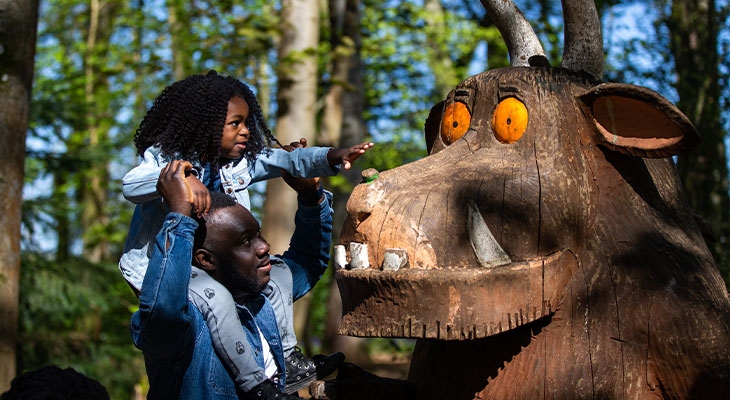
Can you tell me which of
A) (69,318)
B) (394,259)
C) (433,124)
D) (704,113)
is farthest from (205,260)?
(69,318)

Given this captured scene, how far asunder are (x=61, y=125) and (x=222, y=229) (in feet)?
27.2

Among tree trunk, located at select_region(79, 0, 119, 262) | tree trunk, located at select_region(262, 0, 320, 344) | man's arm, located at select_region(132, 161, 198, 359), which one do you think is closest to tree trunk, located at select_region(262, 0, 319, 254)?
tree trunk, located at select_region(262, 0, 320, 344)

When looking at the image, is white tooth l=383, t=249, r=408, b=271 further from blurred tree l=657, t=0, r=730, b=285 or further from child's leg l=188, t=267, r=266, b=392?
blurred tree l=657, t=0, r=730, b=285

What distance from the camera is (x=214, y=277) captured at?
2818mm

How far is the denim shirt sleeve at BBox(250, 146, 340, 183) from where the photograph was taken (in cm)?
297

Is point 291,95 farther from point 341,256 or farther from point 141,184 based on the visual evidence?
point 341,256

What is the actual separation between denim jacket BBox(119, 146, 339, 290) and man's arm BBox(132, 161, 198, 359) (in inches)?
9.8

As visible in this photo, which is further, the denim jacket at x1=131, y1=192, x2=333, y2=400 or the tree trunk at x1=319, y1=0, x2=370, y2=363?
the tree trunk at x1=319, y1=0, x2=370, y2=363

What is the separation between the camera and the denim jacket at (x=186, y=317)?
242 cm

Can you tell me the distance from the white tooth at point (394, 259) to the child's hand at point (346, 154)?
1.75ft

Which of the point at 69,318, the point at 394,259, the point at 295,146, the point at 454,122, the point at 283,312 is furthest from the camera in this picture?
the point at 69,318

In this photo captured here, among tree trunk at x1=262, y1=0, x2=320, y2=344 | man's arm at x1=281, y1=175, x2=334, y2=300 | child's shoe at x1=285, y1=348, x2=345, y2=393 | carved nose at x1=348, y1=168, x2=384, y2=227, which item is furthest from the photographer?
tree trunk at x1=262, y1=0, x2=320, y2=344

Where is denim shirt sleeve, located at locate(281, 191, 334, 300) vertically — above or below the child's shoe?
above

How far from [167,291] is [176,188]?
34 centimetres
